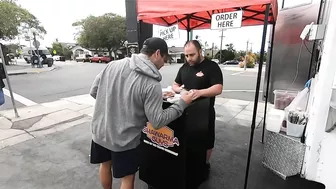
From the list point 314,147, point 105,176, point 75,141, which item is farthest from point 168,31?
point 75,141

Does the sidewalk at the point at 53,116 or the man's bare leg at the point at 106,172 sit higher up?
the man's bare leg at the point at 106,172

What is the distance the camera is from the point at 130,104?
1.47 meters

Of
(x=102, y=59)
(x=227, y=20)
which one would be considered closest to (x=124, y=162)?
(x=227, y=20)

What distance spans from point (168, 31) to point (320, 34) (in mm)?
1840

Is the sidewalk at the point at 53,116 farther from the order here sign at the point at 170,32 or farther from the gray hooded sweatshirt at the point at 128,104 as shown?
the gray hooded sweatshirt at the point at 128,104

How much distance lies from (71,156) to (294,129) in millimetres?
3107

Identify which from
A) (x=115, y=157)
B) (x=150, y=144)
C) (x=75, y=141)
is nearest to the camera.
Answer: (x=115, y=157)

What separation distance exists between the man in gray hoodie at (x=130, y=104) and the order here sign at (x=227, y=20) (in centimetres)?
101

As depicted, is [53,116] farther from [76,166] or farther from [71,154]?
[76,166]

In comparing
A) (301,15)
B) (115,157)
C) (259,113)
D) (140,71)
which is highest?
(301,15)

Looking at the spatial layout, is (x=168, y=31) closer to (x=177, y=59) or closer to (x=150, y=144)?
(x=150, y=144)

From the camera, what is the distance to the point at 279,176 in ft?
8.28

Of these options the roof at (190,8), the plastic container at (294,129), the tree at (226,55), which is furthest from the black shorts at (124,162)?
the tree at (226,55)

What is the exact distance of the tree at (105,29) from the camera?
122 feet
